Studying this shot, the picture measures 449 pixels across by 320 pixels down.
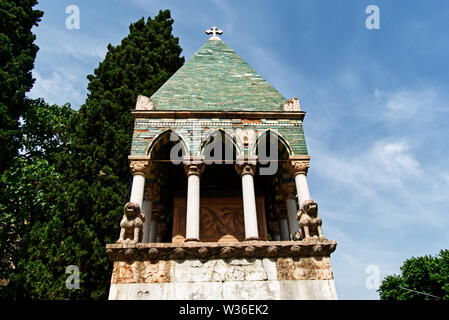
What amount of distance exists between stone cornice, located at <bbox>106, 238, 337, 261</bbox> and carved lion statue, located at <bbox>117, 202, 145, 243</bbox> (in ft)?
0.86

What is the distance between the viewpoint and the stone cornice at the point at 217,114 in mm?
8703

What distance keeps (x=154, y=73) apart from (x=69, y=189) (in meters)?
7.91

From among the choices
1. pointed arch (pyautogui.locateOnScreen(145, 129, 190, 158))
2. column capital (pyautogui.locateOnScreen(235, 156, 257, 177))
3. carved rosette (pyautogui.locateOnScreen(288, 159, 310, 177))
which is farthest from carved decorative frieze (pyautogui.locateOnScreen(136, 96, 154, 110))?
carved rosette (pyautogui.locateOnScreen(288, 159, 310, 177))

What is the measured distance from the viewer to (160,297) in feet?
20.3

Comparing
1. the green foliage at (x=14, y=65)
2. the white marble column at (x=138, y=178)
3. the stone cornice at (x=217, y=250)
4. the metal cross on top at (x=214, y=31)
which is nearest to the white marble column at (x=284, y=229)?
the stone cornice at (x=217, y=250)

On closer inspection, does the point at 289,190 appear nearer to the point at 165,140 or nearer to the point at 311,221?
the point at 311,221

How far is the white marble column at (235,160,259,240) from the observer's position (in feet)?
23.2

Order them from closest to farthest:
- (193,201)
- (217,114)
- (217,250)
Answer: (217,250), (193,201), (217,114)

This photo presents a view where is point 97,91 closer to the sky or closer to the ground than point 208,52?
closer to the sky

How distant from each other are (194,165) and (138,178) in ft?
4.17

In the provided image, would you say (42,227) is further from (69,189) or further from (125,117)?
(125,117)

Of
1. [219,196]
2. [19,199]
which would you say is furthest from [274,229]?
[19,199]

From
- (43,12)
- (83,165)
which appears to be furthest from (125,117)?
(43,12)

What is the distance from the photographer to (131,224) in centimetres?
680
